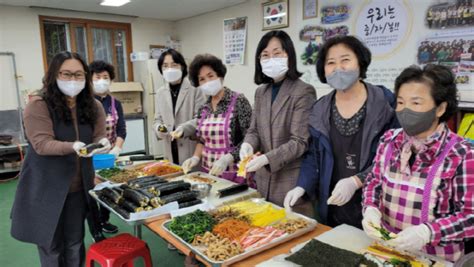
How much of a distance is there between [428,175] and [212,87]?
172 cm

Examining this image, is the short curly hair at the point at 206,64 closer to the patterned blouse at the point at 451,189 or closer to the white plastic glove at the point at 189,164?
the white plastic glove at the point at 189,164

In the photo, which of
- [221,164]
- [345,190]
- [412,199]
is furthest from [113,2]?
[412,199]

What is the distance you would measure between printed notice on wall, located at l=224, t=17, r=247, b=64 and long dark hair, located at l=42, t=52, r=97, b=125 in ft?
13.6

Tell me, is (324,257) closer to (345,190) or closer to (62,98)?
(345,190)

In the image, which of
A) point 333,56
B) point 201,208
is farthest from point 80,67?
point 333,56

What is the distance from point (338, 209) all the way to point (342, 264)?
59cm

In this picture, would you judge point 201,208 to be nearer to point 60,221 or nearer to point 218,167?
point 218,167

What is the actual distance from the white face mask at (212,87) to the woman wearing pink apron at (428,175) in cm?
151

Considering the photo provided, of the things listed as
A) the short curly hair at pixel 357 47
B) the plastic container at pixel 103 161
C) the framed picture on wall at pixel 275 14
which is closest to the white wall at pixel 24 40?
the framed picture on wall at pixel 275 14

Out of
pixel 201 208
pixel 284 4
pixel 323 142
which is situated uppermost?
pixel 284 4

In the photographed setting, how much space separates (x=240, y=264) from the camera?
1387mm

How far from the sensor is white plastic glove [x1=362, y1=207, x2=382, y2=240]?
1302 millimetres

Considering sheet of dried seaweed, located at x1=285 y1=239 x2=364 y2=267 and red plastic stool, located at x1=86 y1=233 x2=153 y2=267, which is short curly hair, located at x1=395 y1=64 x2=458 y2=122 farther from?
red plastic stool, located at x1=86 y1=233 x2=153 y2=267

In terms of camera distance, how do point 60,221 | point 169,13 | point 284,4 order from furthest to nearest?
point 169,13
point 284,4
point 60,221
